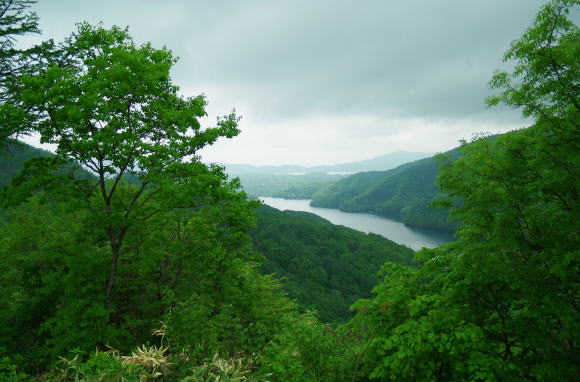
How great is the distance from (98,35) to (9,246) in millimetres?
8880

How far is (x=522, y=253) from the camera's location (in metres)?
5.12

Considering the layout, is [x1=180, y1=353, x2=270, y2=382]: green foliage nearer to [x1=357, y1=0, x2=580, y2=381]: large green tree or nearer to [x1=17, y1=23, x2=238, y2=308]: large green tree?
[x1=357, y1=0, x2=580, y2=381]: large green tree

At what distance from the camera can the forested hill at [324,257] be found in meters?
79.7

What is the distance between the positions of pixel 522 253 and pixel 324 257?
94716 mm

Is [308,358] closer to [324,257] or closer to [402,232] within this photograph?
[324,257]

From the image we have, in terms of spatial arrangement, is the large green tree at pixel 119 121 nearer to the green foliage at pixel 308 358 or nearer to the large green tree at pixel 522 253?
the green foliage at pixel 308 358

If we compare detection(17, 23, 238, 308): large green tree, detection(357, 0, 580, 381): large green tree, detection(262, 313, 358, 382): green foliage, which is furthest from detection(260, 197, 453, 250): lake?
detection(357, 0, 580, 381): large green tree

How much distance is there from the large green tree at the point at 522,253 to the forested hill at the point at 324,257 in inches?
2663

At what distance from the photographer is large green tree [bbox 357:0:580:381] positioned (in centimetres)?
456

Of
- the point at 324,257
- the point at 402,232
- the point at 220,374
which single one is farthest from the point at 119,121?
the point at 402,232

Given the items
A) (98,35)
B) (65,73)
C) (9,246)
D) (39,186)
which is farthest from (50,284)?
(98,35)

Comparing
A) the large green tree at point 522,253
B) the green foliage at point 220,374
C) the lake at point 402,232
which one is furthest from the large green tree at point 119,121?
the lake at point 402,232

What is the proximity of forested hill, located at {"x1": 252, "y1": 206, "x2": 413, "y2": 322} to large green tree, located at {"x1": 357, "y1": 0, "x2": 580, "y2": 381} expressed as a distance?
67.6m

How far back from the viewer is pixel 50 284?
8.11 meters
